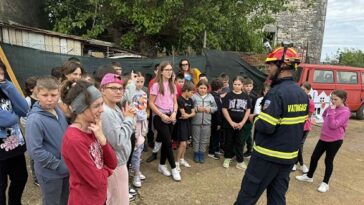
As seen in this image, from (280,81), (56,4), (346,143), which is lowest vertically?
(346,143)

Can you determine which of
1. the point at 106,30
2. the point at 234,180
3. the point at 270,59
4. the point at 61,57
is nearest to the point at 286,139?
the point at 270,59

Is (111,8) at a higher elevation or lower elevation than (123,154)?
higher

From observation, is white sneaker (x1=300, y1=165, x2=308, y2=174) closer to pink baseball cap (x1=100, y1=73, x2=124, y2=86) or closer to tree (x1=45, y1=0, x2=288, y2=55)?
pink baseball cap (x1=100, y1=73, x2=124, y2=86)

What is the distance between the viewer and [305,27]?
61.2ft

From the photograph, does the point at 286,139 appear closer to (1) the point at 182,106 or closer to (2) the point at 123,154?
(2) the point at 123,154

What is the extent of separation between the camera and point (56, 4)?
10922 millimetres

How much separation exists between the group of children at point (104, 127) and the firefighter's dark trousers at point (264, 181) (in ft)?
3.90

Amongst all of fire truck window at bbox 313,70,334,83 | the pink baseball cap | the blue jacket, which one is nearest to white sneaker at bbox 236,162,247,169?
the pink baseball cap

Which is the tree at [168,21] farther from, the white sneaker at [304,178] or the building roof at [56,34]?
the white sneaker at [304,178]

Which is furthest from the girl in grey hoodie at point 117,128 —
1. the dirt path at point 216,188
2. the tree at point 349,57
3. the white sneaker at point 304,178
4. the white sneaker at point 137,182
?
the tree at point 349,57

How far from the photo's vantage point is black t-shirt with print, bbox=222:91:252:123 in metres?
5.37

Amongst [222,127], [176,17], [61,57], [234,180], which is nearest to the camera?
[234,180]

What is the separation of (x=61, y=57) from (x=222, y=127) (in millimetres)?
4090

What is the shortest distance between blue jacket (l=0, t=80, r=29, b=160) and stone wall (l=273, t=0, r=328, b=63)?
17.5 meters
